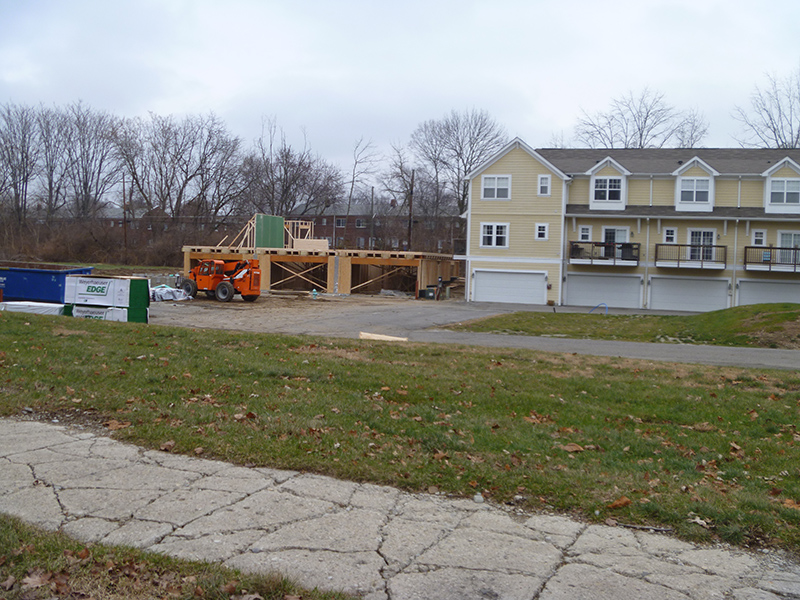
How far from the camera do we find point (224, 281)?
108ft

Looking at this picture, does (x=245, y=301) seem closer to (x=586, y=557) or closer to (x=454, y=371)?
(x=454, y=371)

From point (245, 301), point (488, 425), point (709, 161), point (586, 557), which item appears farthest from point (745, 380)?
point (709, 161)

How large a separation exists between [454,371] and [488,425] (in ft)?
10.1

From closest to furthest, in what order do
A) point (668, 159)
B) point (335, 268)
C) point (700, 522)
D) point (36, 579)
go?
point (36, 579), point (700, 522), point (668, 159), point (335, 268)

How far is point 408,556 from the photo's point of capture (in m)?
4.24

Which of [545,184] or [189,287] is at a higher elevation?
[545,184]

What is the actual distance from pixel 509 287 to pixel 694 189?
1179cm

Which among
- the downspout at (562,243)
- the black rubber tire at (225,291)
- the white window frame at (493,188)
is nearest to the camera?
the black rubber tire at (225,291)

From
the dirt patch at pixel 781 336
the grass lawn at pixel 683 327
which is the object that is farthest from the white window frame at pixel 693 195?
Answer: the dirt patch at pixel 781 336

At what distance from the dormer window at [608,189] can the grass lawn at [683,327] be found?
1205 cm

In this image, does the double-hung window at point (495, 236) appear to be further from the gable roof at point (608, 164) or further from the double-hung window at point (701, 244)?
the double-hung window at point (701, 244)

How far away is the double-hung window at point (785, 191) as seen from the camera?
36156 mm

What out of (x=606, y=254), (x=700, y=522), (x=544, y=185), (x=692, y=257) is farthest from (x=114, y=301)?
(x=692, y=257)

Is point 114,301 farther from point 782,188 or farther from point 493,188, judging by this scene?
point 782,188
